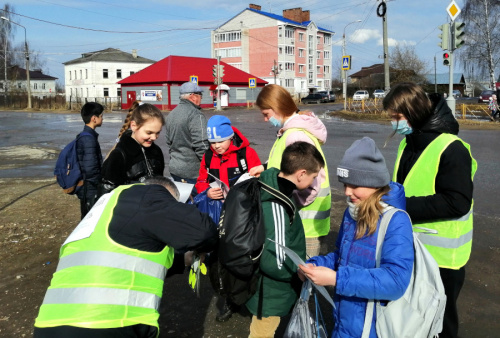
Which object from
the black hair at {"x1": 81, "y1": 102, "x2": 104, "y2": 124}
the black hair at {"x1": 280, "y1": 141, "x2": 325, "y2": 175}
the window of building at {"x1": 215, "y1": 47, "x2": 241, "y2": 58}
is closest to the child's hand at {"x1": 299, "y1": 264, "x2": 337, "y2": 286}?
the black hair at {"x1": 280, "y1": 141, "x2": 325, "y2": 175}

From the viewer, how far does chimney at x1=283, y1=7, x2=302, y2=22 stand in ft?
251

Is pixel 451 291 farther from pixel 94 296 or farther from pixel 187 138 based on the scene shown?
pixel 187 138

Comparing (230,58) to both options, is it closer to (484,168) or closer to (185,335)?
(484,168)

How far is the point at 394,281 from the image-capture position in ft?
6.54

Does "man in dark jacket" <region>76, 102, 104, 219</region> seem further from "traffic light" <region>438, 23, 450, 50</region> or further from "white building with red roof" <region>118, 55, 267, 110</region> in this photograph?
"white building with red roof" <region>118, 55, 267, 110</region>

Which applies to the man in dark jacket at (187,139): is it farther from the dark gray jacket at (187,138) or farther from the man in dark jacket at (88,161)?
the man in dark jacket at (88,161)

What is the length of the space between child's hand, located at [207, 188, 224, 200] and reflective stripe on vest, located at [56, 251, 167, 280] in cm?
129

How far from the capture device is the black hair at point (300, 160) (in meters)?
2.54

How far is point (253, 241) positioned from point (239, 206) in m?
0.20

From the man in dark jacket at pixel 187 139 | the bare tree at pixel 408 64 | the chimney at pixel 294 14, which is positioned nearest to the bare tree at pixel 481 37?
the bare tree at pixel 408 64

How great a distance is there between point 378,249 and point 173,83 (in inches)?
1722

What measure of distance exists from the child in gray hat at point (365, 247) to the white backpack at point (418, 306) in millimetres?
51

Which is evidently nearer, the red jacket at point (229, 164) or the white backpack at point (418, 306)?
the white backpack at point (418, 306)

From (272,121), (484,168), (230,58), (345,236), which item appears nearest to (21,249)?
(272,121)
